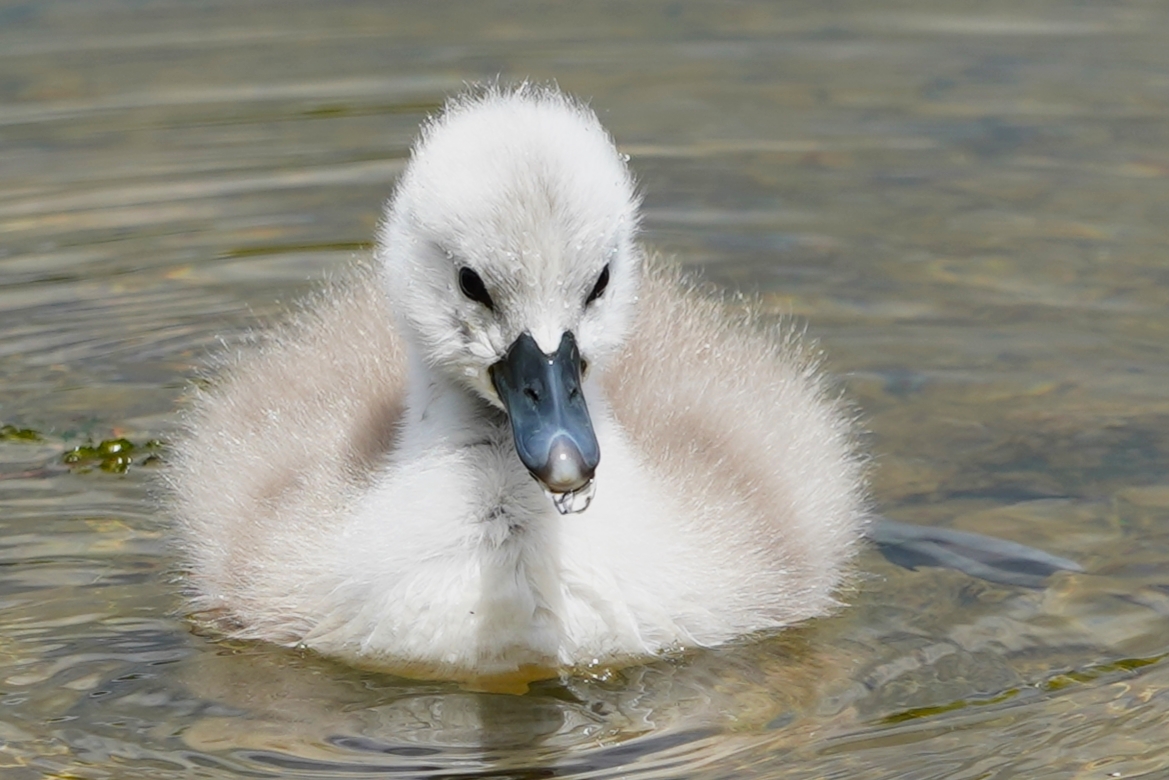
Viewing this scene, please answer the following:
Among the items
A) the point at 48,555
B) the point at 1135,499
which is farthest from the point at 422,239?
the point at 1135,499

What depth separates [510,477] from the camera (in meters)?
4.69

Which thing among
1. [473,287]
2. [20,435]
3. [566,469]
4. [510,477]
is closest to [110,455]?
[20,435]

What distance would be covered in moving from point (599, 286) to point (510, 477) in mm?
459

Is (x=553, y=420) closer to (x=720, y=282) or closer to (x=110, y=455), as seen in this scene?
(x=110, y=455)

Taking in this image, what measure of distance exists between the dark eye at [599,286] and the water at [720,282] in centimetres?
81

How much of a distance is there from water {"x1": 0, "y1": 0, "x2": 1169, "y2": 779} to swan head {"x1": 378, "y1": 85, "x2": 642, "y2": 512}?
649mm

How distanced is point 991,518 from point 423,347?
1567 mm

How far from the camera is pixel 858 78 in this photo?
8344 millimetres

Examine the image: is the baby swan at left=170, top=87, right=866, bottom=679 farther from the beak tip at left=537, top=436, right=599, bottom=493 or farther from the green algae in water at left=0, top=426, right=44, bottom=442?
the green algae in water at left=0, top=426, right=44, bottom=442

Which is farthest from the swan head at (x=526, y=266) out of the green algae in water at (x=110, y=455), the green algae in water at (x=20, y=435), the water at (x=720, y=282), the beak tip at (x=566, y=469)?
the green algae in water at (x=20, y=435)

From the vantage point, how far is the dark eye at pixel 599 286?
4.55 m

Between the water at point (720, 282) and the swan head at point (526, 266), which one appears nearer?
the swan head at point (526, 266)

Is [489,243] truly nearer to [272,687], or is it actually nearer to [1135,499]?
[272,687]

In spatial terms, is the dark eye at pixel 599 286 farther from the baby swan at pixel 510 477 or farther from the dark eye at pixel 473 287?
the dark eye at pixel 473 287
